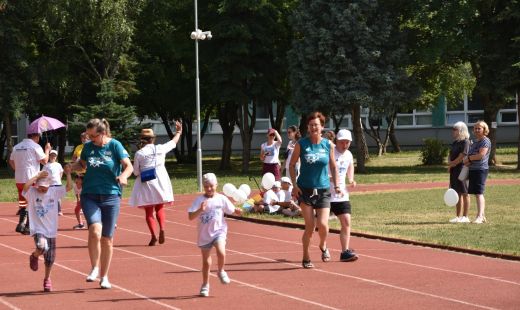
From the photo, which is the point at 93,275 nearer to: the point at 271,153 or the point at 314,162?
the point at 314,162

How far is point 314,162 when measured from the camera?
12.6 metres

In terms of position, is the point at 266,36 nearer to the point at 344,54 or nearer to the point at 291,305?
the point at 344,54

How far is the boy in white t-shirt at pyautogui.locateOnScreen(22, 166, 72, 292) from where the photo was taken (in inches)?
431

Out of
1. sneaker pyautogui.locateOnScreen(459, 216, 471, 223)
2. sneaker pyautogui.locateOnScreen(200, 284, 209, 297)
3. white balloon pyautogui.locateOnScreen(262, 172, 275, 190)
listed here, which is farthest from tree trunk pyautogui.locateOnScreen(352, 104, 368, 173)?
sneaker pyautogui.locateOnScreen(200, 284, 209, 297)

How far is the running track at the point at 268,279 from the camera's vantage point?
1006 centimetres

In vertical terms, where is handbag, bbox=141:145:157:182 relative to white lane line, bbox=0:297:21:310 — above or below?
above

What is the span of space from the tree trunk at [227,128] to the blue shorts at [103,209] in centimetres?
3737

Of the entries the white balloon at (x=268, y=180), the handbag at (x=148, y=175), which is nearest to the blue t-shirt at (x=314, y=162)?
the handbag at (x=148, y=175)

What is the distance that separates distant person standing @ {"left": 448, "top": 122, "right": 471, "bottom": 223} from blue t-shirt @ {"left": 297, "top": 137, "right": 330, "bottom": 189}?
5.76 meters

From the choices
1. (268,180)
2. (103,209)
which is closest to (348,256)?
(103,209)

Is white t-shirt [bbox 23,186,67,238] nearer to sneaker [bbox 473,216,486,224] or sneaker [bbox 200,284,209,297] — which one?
sneaker [bbox 200,284,209,297]

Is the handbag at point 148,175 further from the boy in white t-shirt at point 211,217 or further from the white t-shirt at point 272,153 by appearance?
the white t-shirt at point 272,153

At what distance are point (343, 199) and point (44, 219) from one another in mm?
4266


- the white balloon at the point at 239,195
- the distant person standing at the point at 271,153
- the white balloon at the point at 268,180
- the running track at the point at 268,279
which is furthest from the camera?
the distant person standing at the point at 271,153
